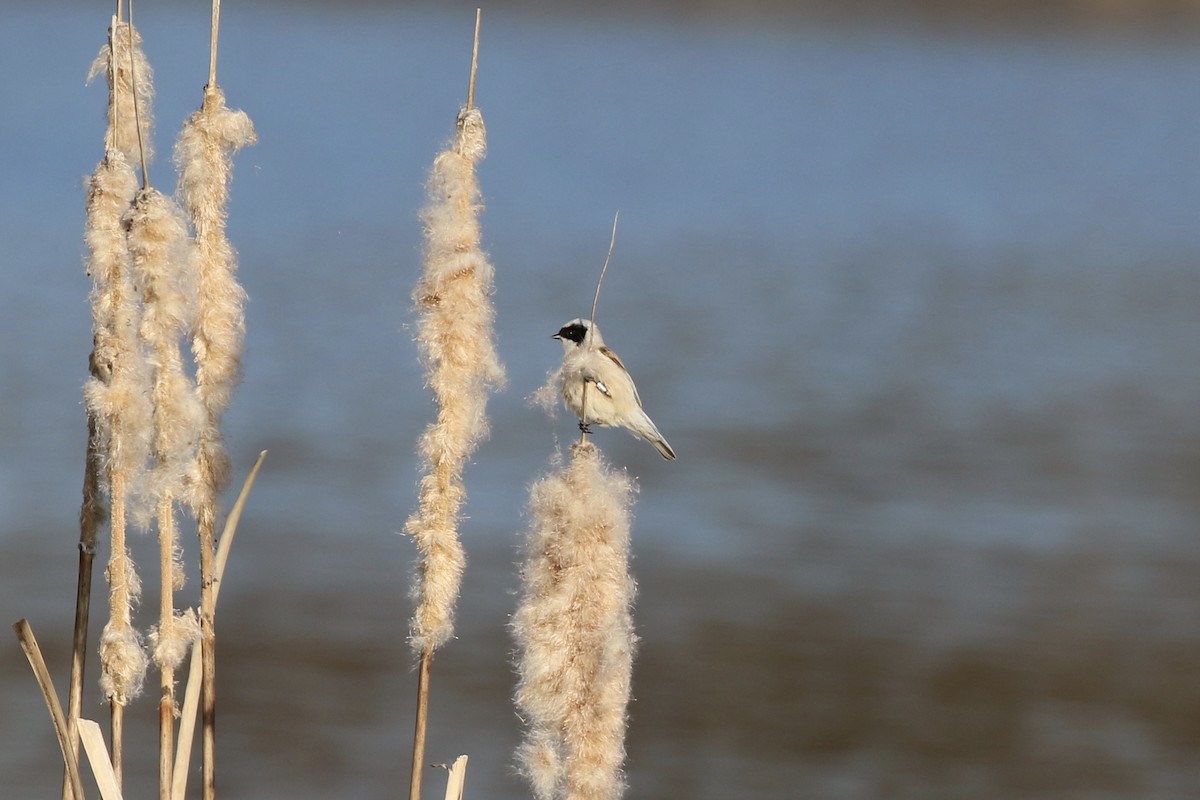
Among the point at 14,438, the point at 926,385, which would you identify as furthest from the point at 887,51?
the point at 14,438

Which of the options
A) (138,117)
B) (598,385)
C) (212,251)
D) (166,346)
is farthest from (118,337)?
(598,385)

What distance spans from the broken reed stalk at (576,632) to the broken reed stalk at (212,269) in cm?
43

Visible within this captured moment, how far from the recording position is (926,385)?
810 cm

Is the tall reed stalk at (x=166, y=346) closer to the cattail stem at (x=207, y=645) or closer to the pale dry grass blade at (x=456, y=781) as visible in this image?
the cattail stem at (x=207, y=645)

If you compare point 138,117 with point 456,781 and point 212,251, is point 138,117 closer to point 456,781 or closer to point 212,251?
point 212,251

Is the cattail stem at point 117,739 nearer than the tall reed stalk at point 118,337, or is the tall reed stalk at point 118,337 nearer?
the tall reed stalk at point 118,337

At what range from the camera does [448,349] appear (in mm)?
1863

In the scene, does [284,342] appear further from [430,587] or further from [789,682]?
[430,587]

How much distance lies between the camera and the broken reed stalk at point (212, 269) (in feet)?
6.11

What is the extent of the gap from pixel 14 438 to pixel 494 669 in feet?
10.1

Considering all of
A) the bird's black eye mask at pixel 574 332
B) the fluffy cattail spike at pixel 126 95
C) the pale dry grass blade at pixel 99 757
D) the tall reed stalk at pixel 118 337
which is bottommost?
the pale dry grass blade at pixel 99 757

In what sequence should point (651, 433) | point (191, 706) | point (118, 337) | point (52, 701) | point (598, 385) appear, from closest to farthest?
point (118, 337)
point (52, 701)
point (191, 706)
point (598, 385)
point (651, 433)

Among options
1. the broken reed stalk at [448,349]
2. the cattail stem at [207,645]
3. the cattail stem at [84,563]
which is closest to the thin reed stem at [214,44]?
the broken reed stalk at [448,349]

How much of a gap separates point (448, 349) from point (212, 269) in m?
0.32
